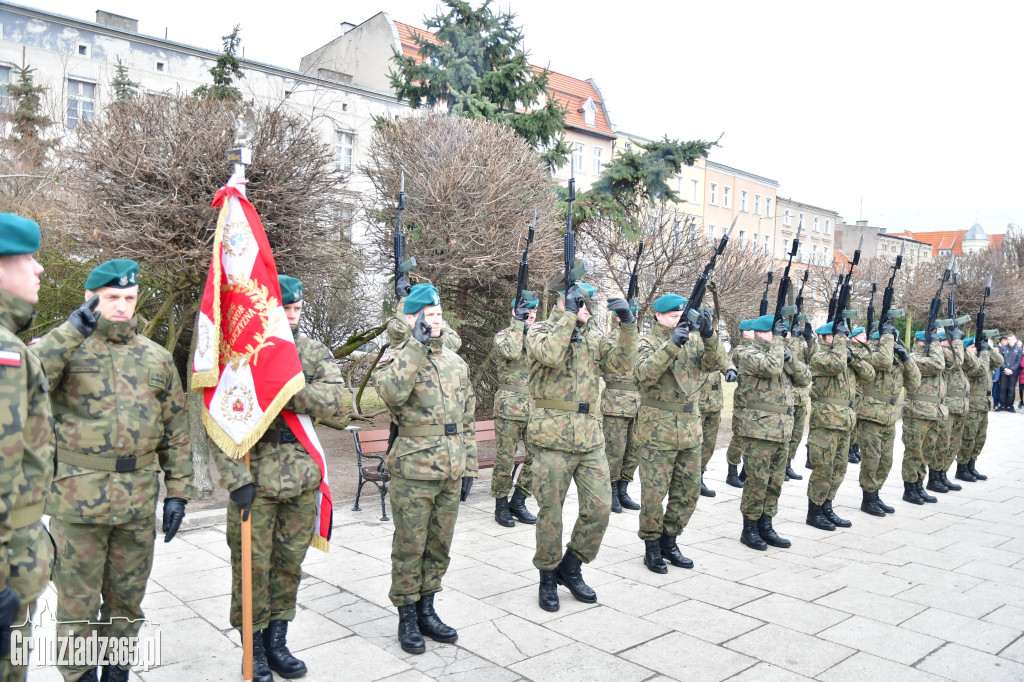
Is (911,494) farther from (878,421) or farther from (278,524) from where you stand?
(278,524)

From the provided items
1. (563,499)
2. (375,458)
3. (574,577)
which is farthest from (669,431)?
(375,458)

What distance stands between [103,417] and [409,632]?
2160 mm

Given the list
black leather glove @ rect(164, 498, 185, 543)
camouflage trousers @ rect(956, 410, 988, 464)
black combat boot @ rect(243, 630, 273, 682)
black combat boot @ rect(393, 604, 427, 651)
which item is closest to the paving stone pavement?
black combat boot @ rect(393, 604, 427, 651)

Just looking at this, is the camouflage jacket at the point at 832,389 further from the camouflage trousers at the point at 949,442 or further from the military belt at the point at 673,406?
the camouflage trousers at the point at 949,442

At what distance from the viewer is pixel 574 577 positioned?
18.3ft

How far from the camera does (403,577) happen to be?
4617 mm

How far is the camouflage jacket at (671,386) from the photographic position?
6.21m

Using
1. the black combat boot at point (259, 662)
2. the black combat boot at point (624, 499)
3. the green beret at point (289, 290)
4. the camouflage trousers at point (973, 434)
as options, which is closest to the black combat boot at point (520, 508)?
the black combat boot at point (624, 499)

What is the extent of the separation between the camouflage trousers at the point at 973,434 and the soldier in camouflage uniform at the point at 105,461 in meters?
11.1

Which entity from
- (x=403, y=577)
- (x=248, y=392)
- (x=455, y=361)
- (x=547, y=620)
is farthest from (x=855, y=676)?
(x=248, y=392)

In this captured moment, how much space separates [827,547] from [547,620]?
11.5ft

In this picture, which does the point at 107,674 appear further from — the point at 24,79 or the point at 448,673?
the point at 24,79

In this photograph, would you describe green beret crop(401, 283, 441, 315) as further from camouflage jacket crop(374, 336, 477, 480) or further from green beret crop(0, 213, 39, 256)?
green beret crop(0, 213, 39, 256)

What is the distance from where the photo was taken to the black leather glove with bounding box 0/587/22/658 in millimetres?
2361
